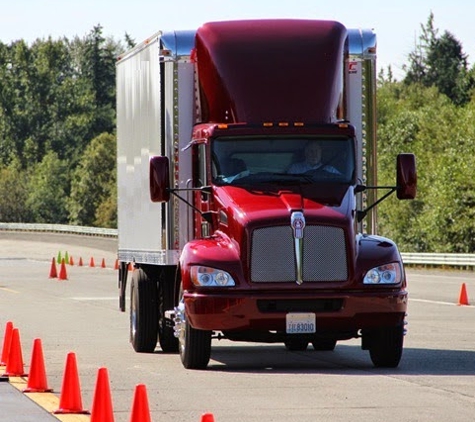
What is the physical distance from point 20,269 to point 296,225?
46.2 metres

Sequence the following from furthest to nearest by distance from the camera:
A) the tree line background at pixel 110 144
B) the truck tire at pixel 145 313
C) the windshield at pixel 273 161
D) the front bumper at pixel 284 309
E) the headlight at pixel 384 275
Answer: the tree line background at pixel 110 144
the truck tire at pixel 145 313
the windshield at pixel 273 161
the headlight at pixel 384 275
the front bumper at pixel 284 309

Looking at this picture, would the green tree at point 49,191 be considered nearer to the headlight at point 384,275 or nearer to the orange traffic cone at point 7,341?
the orange traffic cone at point 7,341

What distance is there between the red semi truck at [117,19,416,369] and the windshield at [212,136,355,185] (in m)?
0.02

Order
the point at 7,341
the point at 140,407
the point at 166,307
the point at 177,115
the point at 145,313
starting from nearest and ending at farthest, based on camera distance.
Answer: the point at 140,407, the point at 7,341, the point at 177,115, the point at 166,307, the point at 145,313

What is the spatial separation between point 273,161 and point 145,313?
2.86m

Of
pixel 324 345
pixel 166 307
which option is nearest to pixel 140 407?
pixel 166 307

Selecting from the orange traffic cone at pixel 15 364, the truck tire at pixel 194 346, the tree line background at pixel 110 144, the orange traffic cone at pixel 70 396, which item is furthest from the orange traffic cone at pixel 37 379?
the tree line background at pixel 110 144

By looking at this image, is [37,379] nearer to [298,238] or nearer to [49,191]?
[298,238]

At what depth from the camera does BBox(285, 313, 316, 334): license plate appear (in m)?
16.9

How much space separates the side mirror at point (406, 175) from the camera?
58.2ft

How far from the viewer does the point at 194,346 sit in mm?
17484

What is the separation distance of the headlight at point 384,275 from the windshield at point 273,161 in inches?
52.2

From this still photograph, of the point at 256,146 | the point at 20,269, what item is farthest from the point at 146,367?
the point at 20,269

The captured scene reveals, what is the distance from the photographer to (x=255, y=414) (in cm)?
1350
